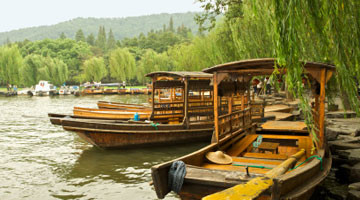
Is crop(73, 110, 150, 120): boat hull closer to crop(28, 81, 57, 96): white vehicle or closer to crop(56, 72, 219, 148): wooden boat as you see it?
crop(56, 72, 219, 148): wooden boat

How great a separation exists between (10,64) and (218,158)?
53067 mm

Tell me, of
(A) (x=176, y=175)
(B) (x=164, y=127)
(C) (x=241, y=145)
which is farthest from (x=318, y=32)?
(B) (x=164, y=127)

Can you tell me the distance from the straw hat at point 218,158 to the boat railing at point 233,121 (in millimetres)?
797

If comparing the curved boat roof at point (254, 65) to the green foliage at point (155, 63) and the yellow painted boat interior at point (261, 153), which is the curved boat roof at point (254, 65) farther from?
the green foliage at point (155, 63)

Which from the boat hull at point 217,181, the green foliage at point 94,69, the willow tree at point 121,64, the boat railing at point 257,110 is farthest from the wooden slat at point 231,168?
the green foliage at point 94,69

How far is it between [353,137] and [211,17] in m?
11.7

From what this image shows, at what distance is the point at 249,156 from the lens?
6832mm

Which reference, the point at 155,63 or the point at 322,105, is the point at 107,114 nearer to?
the point at 322,105

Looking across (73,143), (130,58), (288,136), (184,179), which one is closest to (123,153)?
(73,143)

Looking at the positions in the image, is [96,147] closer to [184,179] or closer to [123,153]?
[123,153]

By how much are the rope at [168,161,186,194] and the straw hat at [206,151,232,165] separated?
4.16 ft

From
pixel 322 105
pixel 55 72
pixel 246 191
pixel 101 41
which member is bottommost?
pixel 246 191

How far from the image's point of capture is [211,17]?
733 inches

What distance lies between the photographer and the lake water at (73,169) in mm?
7438
